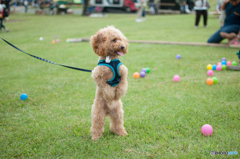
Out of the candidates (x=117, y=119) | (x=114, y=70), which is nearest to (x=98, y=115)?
(x=117, y=119)

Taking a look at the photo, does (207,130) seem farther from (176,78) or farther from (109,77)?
(176,78)

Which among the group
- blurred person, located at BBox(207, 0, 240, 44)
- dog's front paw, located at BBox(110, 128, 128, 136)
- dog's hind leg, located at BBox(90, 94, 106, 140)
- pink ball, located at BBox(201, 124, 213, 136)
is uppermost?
blurred person, located at BBox(207, 0, 240, 44)

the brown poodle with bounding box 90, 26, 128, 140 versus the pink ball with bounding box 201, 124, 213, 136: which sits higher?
the brown poodle with bounding box 90, 26, 128, 140

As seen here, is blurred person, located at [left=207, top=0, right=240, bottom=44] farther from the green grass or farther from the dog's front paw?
the dog's front paw

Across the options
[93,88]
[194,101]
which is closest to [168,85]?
[194,101]

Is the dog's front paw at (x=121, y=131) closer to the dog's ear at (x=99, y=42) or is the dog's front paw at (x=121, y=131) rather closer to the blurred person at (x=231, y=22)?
the dog's ear at (x=99, y=42)

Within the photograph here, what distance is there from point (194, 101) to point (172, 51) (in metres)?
4.80

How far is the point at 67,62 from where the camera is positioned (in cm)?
742

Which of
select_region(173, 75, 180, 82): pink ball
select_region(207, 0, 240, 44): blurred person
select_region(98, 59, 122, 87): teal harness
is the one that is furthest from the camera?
select_region(207, 0, 240, 44): blurred person

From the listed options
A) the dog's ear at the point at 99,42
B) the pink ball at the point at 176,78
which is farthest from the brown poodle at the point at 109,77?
the pink ball at the point at 176,78

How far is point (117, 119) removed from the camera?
9.89 ft

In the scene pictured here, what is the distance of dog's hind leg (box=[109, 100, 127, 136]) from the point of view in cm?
300

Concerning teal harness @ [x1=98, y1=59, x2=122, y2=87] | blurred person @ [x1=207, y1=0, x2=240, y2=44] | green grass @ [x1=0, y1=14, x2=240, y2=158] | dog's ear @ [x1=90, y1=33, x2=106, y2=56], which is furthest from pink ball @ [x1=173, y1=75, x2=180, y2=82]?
blurred person @ [x1=207, y1=0, x2=240, y2=44]

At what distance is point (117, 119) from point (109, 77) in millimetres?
688
